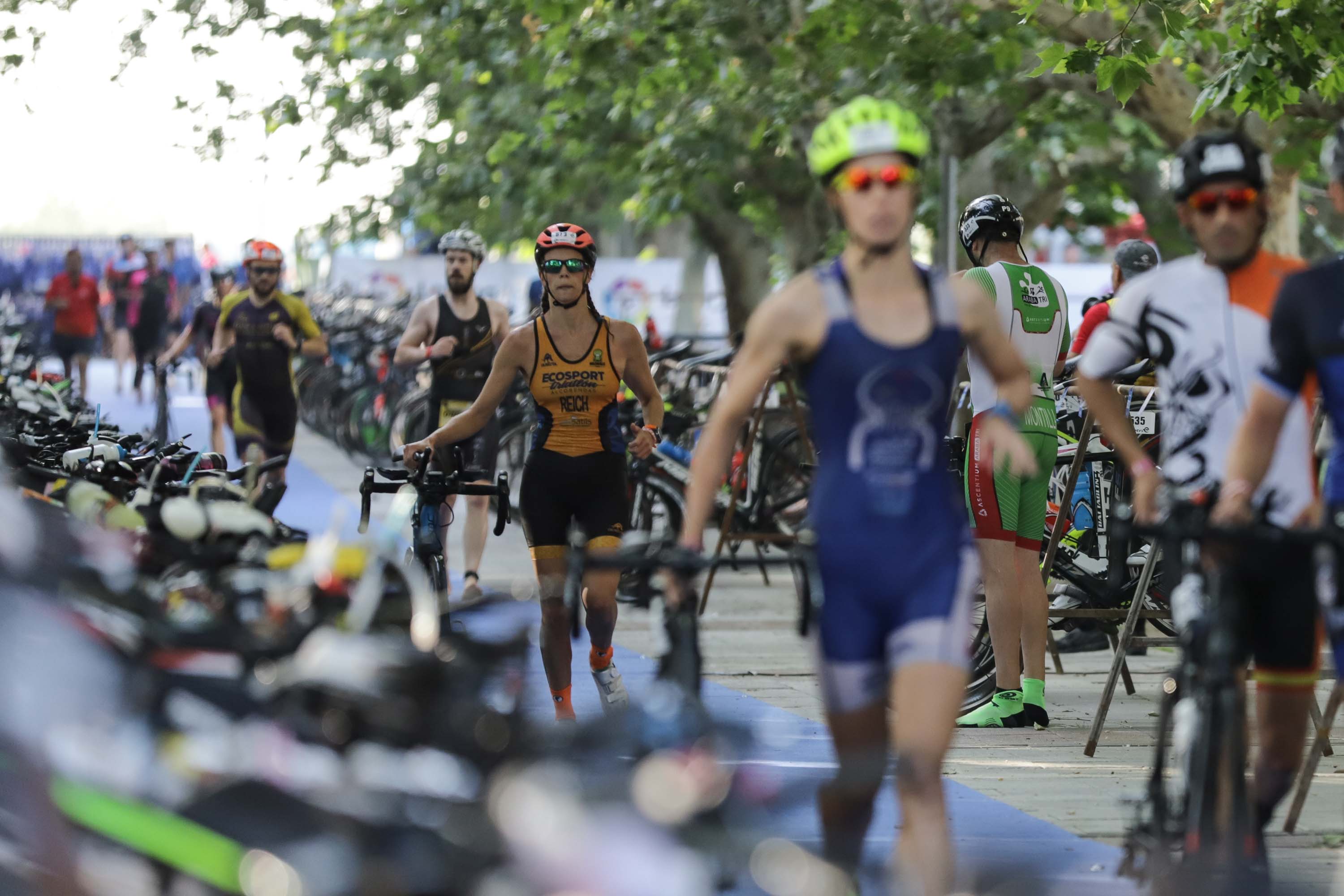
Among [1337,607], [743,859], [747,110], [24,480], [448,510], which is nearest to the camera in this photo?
[743,859]

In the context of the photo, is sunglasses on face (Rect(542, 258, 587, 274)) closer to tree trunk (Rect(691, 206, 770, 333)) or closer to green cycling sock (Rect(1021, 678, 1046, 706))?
green cycling sock (Rect(1021, 678, 1046, 706))

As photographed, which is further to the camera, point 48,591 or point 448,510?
point 448,510

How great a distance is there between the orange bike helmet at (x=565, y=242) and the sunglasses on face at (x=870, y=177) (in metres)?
3.41

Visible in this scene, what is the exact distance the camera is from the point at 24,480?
6441 mm

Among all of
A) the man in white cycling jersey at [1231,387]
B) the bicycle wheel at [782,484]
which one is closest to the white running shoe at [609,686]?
the man in white cycling jersey at [1231,387]

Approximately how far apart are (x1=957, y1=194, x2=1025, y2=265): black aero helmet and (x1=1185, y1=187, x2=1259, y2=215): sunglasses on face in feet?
11.4

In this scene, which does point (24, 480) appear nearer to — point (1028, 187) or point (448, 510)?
point (448, 510)

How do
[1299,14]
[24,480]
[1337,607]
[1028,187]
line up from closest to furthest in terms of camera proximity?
1. [1337,607]
2. [24,480]
3. [1299,14]
4. [1028,187]

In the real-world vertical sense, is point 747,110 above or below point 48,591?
above

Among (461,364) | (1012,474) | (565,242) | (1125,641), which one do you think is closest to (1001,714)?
(1125,641)

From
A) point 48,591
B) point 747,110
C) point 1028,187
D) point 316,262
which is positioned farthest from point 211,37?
point 316,262

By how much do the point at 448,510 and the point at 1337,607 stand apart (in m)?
4.78

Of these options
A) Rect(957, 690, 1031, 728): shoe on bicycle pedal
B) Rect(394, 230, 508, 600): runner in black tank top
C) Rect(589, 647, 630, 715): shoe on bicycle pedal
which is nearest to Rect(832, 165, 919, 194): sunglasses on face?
Rect(589, 647, 630, 715): shoe on bicycle pedal

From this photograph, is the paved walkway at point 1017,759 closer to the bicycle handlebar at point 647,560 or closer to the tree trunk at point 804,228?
the bicycle handlebar at point 647,560
